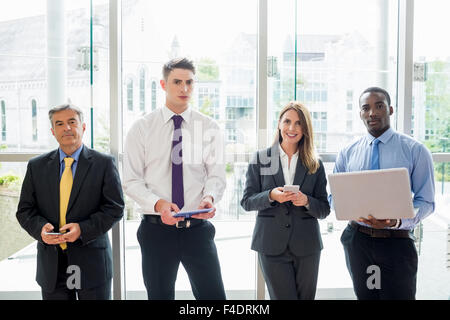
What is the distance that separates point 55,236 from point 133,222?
711 millimetres

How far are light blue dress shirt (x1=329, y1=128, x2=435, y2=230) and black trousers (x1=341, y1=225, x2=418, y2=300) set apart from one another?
0.14m

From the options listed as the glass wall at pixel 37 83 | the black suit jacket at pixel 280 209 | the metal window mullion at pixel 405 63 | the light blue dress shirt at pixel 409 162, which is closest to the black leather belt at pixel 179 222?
the black suit jacket at pixel 280 209

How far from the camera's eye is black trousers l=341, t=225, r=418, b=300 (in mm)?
2076

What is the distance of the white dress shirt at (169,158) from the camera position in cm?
222

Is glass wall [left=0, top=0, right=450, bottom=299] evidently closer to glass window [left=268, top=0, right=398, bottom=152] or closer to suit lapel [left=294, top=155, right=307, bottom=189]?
glass window [left=268, top=0, right=398, bottom=152]

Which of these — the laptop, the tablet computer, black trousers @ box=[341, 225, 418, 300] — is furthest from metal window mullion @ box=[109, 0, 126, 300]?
black trousers @ box=[341, 225, 418, 300]

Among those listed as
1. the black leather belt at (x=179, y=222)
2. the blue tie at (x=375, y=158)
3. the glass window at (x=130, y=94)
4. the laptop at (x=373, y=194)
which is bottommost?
the black leather belt at (x=179, y=222)

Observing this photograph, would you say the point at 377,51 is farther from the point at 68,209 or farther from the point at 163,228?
the point at 68,209

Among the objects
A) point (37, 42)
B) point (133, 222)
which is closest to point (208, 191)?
point (133, 222)

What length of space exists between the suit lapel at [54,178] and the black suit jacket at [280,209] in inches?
42.8

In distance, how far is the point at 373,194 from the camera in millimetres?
1923

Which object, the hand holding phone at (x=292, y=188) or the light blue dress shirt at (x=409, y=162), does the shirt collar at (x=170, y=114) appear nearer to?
the hand holding phone at (x=292, y=188)

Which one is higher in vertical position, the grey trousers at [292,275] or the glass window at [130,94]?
the glass window at [130,94]
